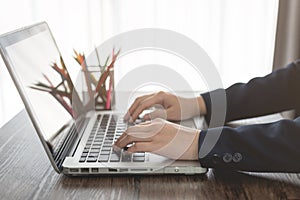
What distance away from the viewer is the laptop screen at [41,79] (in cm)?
77

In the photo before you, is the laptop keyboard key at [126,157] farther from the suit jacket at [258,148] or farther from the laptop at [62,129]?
the suit jacket at [258,148]

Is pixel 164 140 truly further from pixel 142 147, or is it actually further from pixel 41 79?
pixel 41 79

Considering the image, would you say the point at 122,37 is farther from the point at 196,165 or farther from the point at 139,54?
the point at 196,165

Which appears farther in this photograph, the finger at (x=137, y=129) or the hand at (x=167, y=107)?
the hand at (x=167, y=107)

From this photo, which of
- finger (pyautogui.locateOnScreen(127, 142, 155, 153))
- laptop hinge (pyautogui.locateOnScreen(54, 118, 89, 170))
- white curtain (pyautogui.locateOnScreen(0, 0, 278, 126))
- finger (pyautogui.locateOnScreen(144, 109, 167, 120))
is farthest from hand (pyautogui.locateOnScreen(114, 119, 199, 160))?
white curtain (pyautogui.locateOnScreen(0, 0, 278, 126))

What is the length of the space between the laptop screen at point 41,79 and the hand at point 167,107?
16 cm

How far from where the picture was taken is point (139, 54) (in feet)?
6.84

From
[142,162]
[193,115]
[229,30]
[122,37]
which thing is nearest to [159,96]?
[193,115]

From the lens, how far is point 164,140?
81 centimetres

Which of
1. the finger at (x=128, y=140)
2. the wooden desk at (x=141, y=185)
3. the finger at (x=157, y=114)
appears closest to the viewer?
the wooden desk at (x=141, y=185)

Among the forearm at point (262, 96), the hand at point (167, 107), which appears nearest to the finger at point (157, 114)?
the hand at point (167, 107)

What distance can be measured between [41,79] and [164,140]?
0.32m

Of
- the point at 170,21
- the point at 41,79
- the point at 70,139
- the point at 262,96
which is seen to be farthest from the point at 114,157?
the point at 170,21

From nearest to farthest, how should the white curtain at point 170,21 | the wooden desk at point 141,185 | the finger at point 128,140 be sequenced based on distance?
the wooden desk at point 141,185
the finger at point 128,140
the white curtain at point 170,21
